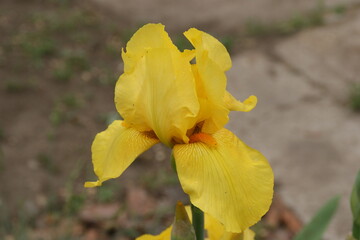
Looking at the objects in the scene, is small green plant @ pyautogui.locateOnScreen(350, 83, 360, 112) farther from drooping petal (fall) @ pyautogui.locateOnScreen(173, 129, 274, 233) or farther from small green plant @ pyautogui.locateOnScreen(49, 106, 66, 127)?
drooping petal (fall) @ pyautogui.locateOnScreen(173, 129, 274, 233)

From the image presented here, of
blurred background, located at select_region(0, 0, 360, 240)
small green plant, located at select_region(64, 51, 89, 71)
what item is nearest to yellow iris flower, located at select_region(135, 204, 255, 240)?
blurred background, located at select_region(0, 0, 360, 240)

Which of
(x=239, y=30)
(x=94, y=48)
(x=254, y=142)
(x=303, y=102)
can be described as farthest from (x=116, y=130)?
(x=239, y=30)

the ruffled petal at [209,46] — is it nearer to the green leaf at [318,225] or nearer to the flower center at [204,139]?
the flower center at [204,139]

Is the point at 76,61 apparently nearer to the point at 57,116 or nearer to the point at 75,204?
the point at 57,116

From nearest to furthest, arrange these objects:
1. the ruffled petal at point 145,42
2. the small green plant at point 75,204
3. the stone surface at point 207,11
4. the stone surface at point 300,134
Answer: the ruffled petal at point 145,42, the small green plant at point 75,204, the stone surface at point 300,134, the stone surface at point 207,11

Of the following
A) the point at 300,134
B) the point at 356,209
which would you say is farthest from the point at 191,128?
the point at 300,134

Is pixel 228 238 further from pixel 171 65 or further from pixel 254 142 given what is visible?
pixel 254 142

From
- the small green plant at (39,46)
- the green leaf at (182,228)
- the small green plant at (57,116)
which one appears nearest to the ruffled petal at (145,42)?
the green leaf at (182,228)
